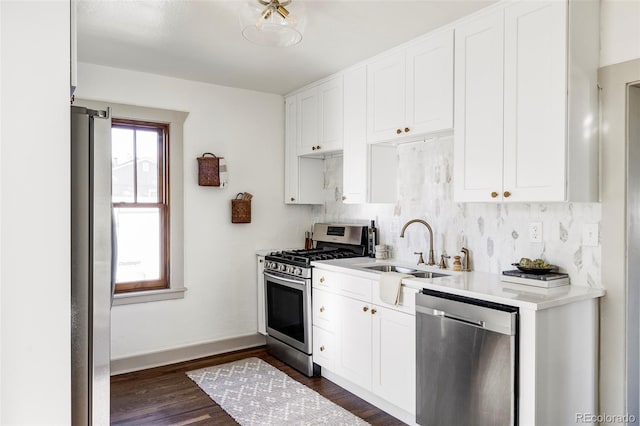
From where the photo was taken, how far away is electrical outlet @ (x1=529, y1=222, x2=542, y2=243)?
266 cm

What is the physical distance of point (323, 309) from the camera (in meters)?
3.47

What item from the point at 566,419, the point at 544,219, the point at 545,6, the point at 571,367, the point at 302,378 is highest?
the point at 545,6

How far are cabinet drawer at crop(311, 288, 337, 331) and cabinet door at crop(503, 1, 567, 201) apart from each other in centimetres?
156

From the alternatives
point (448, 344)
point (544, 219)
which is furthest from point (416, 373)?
point (544, 219)

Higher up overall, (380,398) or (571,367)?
(571,367)

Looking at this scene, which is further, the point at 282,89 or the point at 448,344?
the point at 282,89

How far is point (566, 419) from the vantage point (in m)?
2.20

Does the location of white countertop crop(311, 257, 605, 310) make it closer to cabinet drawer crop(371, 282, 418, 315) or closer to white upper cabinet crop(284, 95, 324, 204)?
cabinet drawer crop(371, 282, 418, 315)

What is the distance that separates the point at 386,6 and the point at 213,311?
119 inches

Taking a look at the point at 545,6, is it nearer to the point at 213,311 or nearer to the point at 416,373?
the point at 416,373

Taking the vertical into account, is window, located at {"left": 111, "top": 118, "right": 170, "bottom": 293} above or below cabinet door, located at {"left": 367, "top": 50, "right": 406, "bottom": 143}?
below
